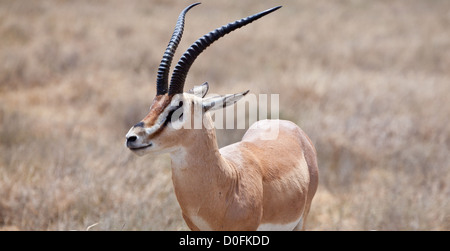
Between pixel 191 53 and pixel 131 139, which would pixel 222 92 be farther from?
pixel 131 139

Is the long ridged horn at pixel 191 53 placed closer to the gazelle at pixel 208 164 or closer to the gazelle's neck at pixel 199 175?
the gazelle at pixel 208 164

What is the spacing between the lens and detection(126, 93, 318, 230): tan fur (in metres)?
3.37

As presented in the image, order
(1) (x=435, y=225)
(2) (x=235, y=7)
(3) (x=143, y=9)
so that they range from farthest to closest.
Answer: (2) (x=235, y=7) → (3) (x=143, y=9) → (1) (x=435, y=225)

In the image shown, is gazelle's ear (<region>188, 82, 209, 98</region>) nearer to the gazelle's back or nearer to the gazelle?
the gazelle

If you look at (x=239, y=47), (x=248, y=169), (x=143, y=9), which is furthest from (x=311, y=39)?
(x=248, y=169)

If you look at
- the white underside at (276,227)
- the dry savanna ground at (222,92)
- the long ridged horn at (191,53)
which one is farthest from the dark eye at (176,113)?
the dry savanna ground at (222,92)

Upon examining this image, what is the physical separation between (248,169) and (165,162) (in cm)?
424

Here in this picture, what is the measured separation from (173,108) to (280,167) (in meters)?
1.21

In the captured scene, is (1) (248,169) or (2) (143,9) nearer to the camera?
(1) (248,169)

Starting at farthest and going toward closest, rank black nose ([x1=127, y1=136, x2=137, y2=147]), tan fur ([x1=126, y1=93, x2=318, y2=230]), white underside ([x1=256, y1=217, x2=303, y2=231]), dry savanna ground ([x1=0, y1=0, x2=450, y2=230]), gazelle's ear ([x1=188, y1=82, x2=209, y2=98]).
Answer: dry savanna ground ([x1=0, y1=0, x2=450, y2=230]), white underside ([x1=256, y1=217, x2=303, y2=231]), gazelle's ear ([x1=188, y1=82, x2=209, y2=98]), tan fur ([x1=126, y1=93, x2=318, y2=230]), black nose ([x1=127, y1=136, x2=137, y2=147])

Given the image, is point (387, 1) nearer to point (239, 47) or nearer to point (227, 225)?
point (239, 47)

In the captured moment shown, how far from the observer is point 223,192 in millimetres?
3498

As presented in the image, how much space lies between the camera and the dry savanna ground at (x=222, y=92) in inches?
243

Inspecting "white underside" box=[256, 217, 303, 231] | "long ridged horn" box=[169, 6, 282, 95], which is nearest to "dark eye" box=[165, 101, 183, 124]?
"long ridged horn" box=[169, 6, 282, 95]
